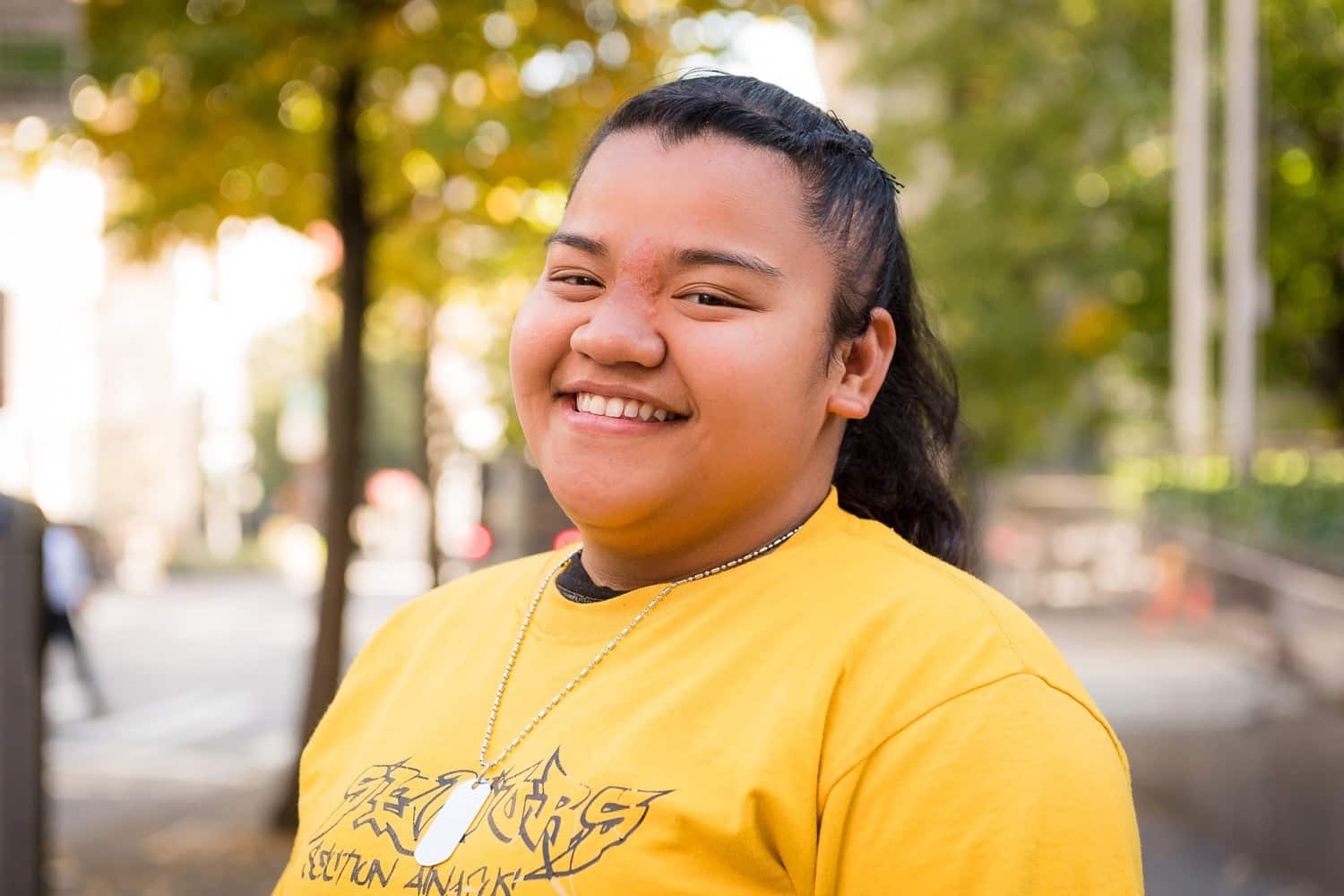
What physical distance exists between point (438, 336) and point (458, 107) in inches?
282

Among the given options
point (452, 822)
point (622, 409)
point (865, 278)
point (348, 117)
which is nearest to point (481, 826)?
point (452, 822)

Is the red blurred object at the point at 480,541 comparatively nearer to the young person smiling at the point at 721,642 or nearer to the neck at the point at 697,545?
the young person smiling at the point at 721,642

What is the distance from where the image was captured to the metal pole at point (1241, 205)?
748cm

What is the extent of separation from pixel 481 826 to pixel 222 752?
10.6m

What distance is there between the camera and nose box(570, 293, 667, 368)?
1.59 m

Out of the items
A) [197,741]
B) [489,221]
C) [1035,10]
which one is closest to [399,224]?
[489,221]

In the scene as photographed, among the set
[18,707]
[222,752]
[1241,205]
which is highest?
[1241,205]

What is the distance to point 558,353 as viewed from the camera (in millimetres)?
1685

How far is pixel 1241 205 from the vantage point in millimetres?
7738

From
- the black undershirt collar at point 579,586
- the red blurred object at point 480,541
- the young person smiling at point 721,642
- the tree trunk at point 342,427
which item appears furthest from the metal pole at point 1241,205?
the red blurred object at point 480,541

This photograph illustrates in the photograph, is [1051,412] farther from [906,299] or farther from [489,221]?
[906,299]

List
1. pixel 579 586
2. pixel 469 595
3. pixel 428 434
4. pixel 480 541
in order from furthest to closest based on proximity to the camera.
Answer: pixel 480 541, pixel 428 434, pixel 469 595, pixel 579 586

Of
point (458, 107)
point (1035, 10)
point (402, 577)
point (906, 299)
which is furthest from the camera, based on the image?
point (402, 577)

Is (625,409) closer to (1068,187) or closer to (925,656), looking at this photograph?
(925,656)
